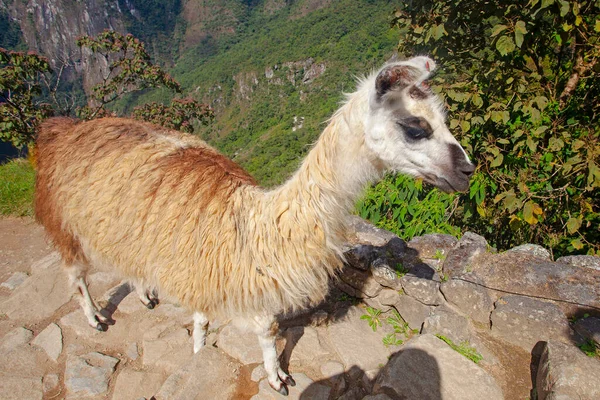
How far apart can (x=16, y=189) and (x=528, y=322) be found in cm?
748

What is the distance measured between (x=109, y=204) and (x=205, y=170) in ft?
2.54

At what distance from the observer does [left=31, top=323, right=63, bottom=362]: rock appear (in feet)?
9.68

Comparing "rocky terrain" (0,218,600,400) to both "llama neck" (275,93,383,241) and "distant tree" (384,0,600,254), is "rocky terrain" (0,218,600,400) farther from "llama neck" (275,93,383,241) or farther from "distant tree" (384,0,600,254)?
"llama neck" (275,93,383,241)

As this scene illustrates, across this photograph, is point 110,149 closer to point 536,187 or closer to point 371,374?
point 371,374

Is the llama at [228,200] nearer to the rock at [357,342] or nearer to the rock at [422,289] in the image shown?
the rock at [357,342]

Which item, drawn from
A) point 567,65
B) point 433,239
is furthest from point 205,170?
point 567,65

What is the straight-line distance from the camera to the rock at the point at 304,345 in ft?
8.84

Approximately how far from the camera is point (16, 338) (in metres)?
3.08

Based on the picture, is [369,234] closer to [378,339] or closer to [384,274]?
[384,274]

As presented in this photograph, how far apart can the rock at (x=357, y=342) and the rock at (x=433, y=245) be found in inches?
38.2

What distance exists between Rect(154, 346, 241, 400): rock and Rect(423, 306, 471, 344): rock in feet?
4.82

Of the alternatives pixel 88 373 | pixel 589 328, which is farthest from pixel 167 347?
pixel 589 328

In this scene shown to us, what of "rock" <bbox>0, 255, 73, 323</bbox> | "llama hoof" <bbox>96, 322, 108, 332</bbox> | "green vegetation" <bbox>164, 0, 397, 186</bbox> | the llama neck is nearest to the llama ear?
the llama neck

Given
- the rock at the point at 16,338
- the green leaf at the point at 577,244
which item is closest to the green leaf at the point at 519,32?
the green leaf at the point at 577,244
